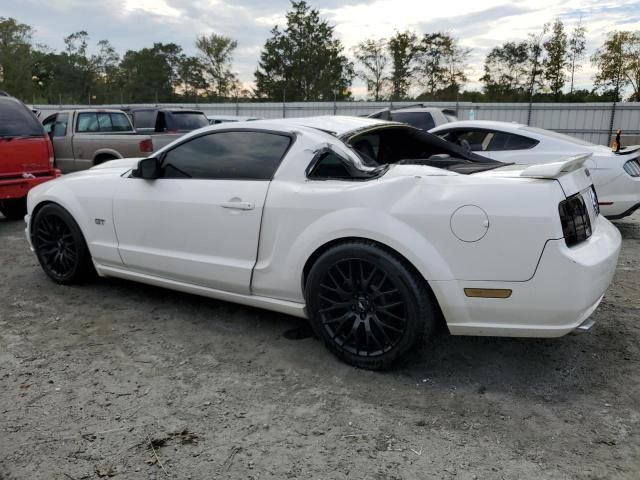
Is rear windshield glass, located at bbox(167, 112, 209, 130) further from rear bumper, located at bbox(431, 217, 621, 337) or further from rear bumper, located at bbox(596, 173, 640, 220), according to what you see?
rear bumper, located at bbox(431, 217, 621, 337)

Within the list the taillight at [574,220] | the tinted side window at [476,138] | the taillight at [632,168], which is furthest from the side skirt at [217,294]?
the taillight at [632,168]

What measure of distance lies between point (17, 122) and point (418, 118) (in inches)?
279

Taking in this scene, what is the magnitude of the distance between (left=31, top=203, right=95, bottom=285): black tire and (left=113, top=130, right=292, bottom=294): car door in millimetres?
579

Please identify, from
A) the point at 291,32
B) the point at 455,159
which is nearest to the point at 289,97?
the point at 291,32

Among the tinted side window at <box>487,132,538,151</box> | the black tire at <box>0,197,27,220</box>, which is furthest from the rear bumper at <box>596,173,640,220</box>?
the black tire at <box>0,197,27,220</box>

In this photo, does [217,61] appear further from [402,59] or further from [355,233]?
[355,233]

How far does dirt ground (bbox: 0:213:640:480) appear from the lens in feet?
7.65

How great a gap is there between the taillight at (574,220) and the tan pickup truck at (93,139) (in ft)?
24.9

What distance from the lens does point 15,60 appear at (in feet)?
169

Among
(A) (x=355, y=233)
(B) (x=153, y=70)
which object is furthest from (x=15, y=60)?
(A) (x=355, y=233)

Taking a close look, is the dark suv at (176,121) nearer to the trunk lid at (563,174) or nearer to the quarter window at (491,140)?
the quarter window at (491,140)

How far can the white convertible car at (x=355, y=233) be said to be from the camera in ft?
8.93

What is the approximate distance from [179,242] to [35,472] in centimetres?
185

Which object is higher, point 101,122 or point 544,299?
point 101,122
